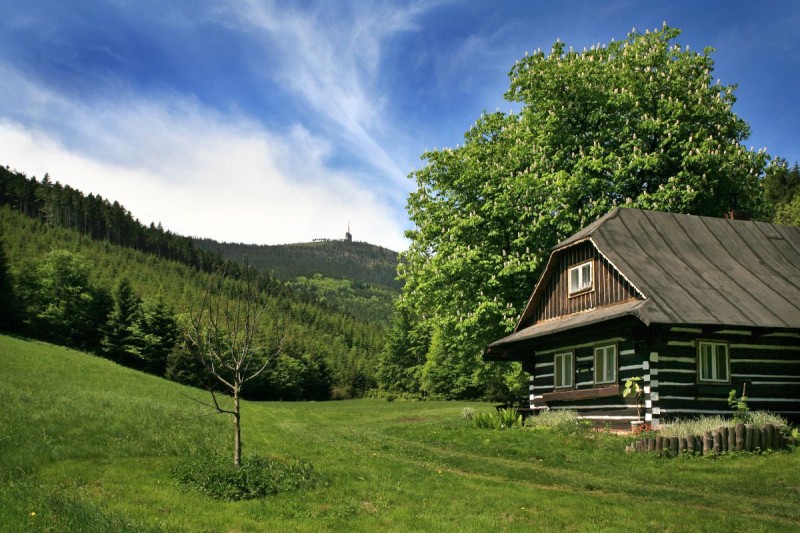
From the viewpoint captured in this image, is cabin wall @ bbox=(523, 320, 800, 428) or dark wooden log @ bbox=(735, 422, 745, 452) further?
cabin wall @ bbox=(523, 320, 800, 428)

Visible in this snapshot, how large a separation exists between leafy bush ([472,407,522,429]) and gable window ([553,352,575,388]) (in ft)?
7.72

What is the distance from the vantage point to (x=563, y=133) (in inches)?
1254

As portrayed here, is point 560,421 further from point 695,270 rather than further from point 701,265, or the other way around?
point 701,265

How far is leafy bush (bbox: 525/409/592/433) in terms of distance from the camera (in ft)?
76.6

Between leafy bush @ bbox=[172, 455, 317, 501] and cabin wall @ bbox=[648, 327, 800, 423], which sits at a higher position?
cabin wall @ bbox=[648, 327, 800, 423]

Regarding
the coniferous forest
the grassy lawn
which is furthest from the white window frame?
the coniferous forest

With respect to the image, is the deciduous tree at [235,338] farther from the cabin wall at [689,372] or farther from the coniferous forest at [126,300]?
the cabin wall at [689,372]

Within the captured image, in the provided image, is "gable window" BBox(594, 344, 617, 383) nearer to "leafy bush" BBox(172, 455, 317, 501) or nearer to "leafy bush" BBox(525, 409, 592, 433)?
"leafy bush" BBox(525, 409, 592, 433)

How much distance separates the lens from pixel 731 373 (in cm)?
2253

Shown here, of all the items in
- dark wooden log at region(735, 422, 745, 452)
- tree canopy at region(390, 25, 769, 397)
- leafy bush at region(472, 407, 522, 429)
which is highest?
tree canopy at region(390, 25, 769, 397)

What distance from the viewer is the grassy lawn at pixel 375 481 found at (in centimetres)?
1066

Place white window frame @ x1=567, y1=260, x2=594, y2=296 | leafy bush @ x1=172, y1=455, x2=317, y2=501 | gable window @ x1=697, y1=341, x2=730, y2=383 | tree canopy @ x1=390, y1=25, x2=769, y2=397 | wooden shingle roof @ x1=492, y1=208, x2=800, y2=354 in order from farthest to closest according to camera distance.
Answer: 1. tree canopy @ x1=390, y1=25, x2=769, y2=397
2. white window frame @ x1=567, y1=260, x2=594, y2=296
3. gable window @ x1=697, y1=341, x2=730, y2=383
4. wooden shingle roof @ x1=492, y1=208, x2=800, y2=354
5. leafy bush @ x1=172, y1=455, x2=317, y2=501

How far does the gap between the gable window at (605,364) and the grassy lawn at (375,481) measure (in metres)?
3.06

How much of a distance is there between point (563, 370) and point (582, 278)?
13.0 ft
